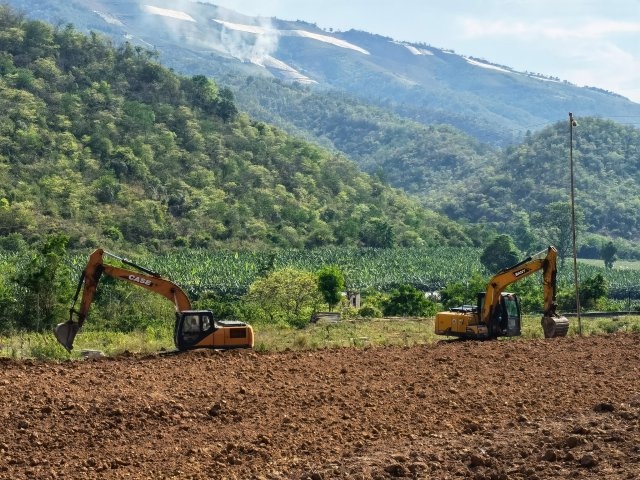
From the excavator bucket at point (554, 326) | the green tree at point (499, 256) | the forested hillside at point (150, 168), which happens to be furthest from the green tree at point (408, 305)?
the green tree at point (499, 256)

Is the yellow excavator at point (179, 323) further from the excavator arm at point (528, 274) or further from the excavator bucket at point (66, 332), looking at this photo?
the excavator arm at point (528, 274)

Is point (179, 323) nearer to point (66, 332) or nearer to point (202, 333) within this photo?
point (202, 333)

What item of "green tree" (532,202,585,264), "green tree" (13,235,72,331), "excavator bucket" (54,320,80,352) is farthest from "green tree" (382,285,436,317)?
"green tree" (532,202,585,264)

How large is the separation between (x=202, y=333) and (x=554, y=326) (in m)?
9.98

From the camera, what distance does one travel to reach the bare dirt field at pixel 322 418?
12406mm

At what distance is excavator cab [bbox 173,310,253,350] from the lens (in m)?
23.5

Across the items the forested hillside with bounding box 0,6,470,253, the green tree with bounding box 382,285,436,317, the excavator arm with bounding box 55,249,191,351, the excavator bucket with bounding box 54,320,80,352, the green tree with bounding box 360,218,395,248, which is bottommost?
the green tree with bounding box 382,285,436,317

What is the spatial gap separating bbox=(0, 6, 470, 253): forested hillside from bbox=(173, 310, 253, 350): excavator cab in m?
64.4

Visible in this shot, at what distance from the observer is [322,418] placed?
15445 mm

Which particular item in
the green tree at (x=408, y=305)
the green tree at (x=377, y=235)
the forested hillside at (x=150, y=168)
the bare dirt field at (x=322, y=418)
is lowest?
the green tree at (x=408, y=305)

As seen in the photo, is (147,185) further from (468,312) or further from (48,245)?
(468,312)

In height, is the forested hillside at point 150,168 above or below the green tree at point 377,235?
above

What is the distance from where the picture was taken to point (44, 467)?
12.7 metres

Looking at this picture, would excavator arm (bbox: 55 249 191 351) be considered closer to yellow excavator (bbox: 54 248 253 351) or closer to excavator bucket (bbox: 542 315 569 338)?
yellow excavator (bbox: 54 248 253 351)
